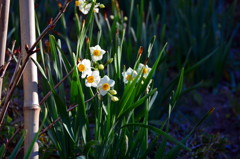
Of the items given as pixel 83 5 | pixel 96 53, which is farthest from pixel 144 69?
pixel 83 5

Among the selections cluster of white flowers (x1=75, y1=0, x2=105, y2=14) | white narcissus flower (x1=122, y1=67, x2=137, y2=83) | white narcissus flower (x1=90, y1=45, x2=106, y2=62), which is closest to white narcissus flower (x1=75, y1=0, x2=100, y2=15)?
cluster of white flowers (x1=75, y1=0, x2=105, y2=14)

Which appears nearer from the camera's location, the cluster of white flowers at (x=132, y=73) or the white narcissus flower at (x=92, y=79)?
the white narcissus flower at (x=92, y=79)

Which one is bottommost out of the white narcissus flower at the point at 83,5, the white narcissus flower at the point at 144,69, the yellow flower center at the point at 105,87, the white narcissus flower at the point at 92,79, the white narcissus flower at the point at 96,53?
the yellow flower center at the point at 105,87

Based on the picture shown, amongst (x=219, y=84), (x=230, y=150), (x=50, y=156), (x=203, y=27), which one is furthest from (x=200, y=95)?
(x=50, y=156)

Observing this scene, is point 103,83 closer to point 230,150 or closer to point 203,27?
point 230,150

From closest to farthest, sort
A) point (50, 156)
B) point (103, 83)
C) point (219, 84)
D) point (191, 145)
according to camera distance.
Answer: point (103, 83)
point (50, 156)
point (191, 145)
point (219, 84)

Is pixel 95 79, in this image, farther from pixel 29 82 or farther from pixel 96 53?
pixel 29 82

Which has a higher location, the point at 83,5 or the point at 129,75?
the point at 83,5

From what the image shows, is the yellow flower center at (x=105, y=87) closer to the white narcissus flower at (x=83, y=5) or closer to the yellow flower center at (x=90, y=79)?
the yellow flower center at (x=90, y=79)

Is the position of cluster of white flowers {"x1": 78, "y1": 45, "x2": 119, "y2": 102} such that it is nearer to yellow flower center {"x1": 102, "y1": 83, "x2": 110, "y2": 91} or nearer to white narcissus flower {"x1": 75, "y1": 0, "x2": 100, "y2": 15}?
yellow flower center {"x1": 102, "y1": 83, "x2": 110, "y2": 91}

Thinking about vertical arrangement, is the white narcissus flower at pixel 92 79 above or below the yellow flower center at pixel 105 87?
above

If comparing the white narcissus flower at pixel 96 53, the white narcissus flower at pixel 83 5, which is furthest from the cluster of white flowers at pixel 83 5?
the white narcissus flower at pixel 96 53
